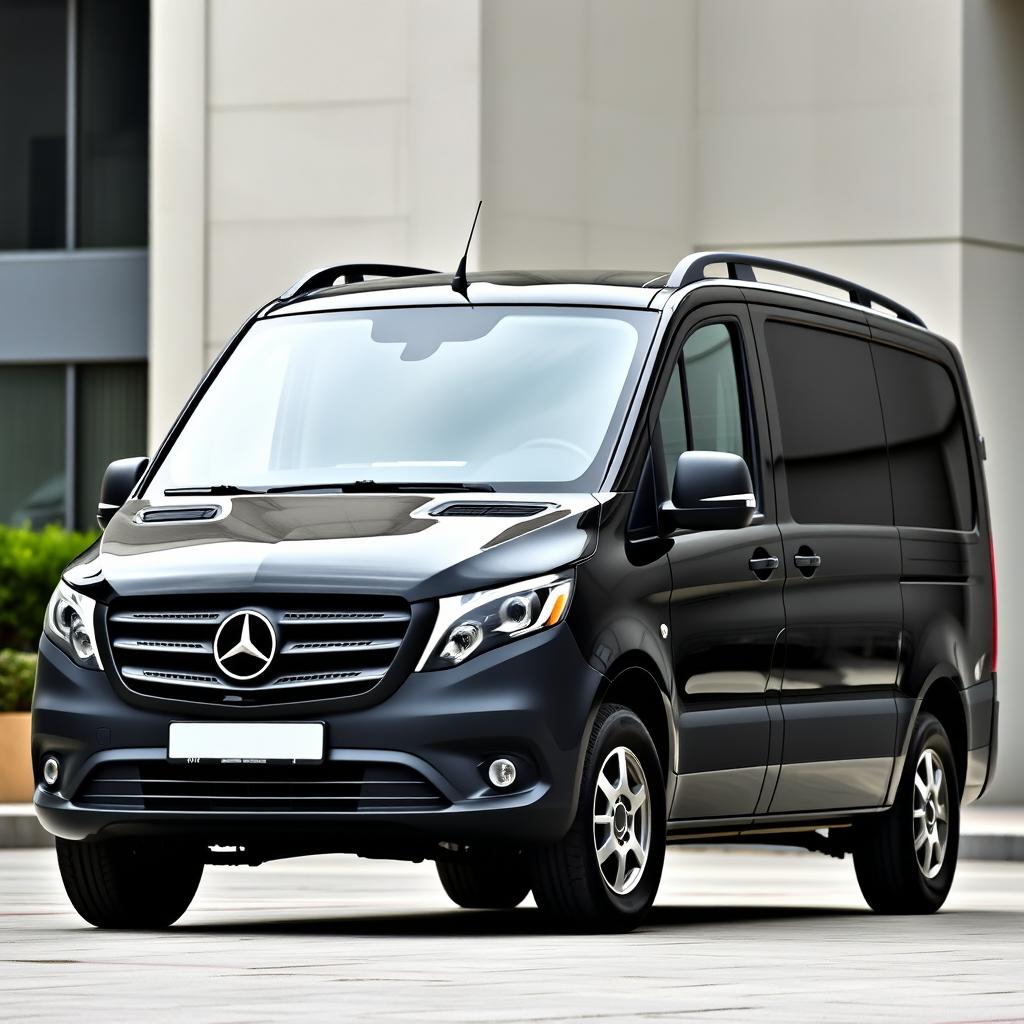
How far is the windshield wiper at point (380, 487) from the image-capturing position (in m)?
9.66

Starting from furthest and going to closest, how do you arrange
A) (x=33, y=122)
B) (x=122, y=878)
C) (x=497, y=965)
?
1. (x=33, y=122)
2. (x=122, y=878)
3. (x=497, y=965)

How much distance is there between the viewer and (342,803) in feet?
29.7

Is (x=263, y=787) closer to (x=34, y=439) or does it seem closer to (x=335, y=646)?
(x=335, y=646)

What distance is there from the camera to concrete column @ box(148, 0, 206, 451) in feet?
75.2

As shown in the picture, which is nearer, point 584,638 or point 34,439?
point 584,638

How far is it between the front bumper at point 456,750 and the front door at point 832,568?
1.66 m

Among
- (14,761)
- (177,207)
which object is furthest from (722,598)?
(177,207)

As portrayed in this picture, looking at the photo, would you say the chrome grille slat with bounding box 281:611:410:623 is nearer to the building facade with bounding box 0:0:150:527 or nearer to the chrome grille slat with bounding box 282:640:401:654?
the chrome grille slat with bounding box 282:640:401:654

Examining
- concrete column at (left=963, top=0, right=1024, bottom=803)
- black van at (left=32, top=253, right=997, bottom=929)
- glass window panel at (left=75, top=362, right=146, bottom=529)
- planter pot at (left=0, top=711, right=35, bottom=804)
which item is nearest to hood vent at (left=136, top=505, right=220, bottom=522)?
black van at (left=32, top=253, right=997, bottom=929)

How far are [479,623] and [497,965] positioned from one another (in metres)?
1.16

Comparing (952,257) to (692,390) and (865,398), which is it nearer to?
(865,398)

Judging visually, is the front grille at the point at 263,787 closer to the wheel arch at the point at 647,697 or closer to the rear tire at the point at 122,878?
the rear tire at the point at 122,878

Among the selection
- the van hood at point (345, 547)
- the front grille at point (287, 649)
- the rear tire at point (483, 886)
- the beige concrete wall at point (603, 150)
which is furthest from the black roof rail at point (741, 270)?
the beige concrete wall at point (603, 150)

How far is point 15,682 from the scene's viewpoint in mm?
21172
